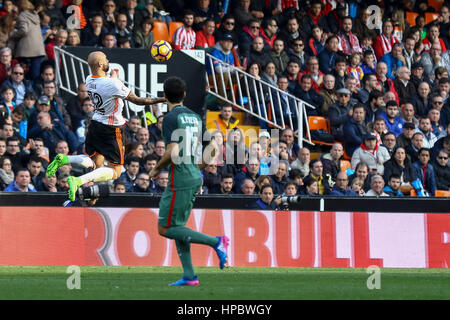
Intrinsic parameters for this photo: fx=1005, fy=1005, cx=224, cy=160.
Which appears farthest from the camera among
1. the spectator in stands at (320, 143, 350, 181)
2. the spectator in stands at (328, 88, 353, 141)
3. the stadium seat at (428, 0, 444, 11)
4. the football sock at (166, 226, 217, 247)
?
the stadium seat at (428, 0, 444, 11)

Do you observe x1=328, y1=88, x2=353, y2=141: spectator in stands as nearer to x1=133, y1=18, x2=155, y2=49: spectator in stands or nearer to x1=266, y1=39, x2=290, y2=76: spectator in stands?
x1=266, y1=39, x2=290, y2=76: spectator in stands

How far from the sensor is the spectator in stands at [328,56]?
2167 centimetres

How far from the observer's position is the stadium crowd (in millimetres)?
17484

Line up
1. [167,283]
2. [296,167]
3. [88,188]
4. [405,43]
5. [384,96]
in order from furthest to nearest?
1. [405,43]
2. [384,96]
3. [296,167]
4. [88,188]
5. [167,283]

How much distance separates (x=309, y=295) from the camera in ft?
32.0

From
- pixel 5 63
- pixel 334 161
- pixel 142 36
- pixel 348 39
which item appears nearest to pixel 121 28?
pixel 142 36

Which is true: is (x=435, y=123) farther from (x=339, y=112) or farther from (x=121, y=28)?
(x=121, y=28)

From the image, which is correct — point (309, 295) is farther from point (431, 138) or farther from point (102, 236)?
point (431, 138)

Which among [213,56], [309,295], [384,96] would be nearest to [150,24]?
[213,56]

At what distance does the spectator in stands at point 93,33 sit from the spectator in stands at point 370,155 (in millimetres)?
5440

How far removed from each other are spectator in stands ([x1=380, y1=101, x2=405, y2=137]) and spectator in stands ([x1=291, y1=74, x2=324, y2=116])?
1.34 m

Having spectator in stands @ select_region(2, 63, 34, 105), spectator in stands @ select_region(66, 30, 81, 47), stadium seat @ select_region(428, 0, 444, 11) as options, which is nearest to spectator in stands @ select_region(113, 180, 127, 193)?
spectator in stands @ select_region(2, 63, 34, 105)

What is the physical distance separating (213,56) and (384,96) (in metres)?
3.95

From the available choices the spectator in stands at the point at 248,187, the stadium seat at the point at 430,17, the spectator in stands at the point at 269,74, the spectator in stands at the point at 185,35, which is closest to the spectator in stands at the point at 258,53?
the spectator in stands at the point at 269,74
